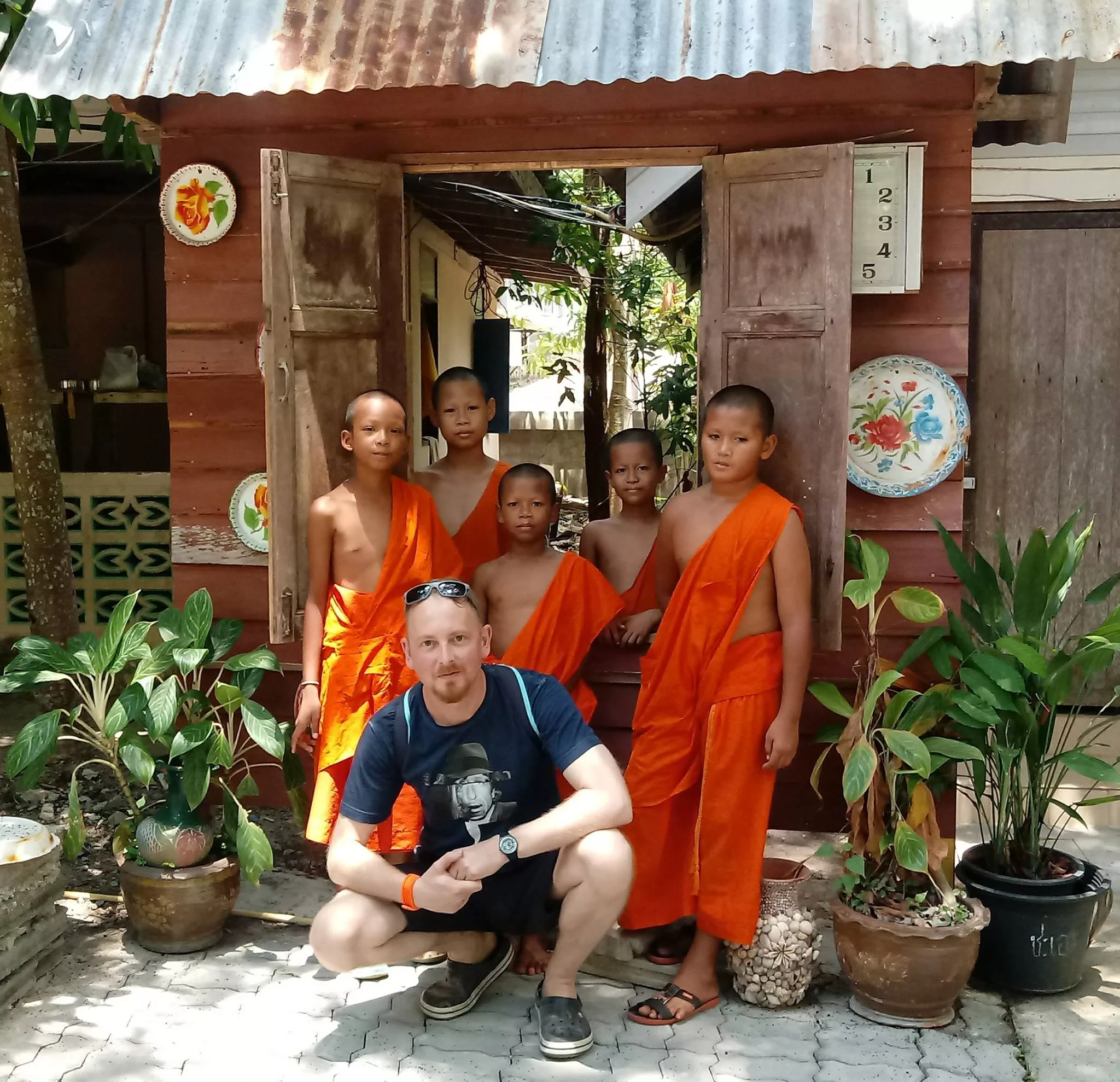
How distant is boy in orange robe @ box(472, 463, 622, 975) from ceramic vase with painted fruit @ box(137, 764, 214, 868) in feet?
3.50

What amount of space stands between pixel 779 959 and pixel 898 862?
423 millimetres

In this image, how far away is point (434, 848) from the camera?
10.3ft

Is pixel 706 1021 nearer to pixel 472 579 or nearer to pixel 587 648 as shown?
pixel 587 648

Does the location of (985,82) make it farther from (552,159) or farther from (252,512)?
(252,512)

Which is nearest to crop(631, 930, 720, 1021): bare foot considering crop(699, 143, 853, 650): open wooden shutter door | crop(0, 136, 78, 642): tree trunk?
crop(699, 143, 853, 650): open wooden shutter door

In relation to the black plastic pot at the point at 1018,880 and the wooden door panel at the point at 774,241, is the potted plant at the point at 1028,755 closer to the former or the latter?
the black plastic pot at the point at 1018,880

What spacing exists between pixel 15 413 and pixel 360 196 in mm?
1914

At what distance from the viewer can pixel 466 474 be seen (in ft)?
14.8

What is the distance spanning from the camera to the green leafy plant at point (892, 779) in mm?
3133

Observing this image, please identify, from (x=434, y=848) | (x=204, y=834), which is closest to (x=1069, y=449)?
(x=434, y=848)

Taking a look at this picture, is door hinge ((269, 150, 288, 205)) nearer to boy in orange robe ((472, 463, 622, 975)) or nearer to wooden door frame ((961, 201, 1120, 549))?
boy in orange robe ((472, 463, 622, 975))

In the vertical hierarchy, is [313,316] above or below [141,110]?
below

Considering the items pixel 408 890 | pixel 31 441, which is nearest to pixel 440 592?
pixel 408 890

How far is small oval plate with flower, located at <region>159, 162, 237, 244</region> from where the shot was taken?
4344mm
